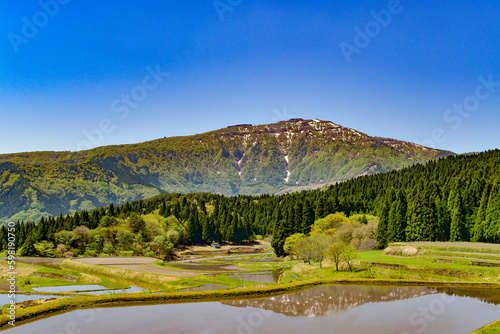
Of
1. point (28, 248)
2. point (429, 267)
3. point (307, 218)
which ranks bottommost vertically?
point (28, 248)

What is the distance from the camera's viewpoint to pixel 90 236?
331 ft

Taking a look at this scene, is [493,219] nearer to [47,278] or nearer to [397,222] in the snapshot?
[397,222]

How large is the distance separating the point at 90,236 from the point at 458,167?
498 feet

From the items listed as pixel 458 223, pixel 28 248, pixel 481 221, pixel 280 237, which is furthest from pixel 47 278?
pixel 481 221

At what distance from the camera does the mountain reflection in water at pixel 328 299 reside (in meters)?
31.9

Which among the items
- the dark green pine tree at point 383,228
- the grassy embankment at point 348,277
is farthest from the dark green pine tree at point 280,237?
the grassy embankment at point 348,277

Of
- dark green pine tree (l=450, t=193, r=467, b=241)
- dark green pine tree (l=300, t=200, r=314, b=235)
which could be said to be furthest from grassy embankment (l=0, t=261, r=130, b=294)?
dark green pine tree (l=300, t=200, r=314, b=235)

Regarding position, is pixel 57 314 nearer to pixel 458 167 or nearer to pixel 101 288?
pixel 101 288

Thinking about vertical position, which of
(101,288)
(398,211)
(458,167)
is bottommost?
(101,288)

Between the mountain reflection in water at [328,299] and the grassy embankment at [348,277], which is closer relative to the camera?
the mountain reflection in water at [328,299]

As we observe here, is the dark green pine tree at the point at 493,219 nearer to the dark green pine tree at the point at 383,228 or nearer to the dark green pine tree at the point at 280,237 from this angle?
the dark green pine tree at the point at 383,228

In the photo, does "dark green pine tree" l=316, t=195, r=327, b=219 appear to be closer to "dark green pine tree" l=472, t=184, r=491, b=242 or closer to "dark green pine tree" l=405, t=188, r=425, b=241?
"dark green pine tree" l=405, t=188, r=425, b=241

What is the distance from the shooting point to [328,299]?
3600cm

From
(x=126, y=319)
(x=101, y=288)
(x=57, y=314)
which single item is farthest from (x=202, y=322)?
(x=101, y=288)
